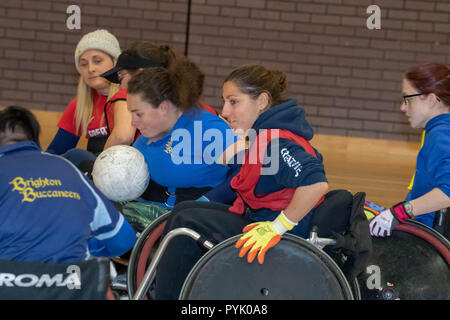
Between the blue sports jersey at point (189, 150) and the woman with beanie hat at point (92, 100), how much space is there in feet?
3.11

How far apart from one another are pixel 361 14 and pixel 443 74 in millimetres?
5431

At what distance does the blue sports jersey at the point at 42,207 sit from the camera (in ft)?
6.27

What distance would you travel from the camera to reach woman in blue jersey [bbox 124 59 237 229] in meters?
2.93

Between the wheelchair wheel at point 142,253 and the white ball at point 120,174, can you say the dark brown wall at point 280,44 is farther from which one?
the wheelchair wheel at point 142,253

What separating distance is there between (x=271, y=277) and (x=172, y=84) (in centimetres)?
127

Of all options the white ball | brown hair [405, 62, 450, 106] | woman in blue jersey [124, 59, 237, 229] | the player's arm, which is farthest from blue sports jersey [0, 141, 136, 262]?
brown hair [405, 62, 450, 106]

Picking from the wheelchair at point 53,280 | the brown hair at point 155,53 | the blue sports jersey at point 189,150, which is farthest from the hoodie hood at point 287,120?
the brown hair at point 155,53

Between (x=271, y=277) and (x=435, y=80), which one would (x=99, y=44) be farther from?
(x=271, y=277)

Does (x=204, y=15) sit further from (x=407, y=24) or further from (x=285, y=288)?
(x=285, y=288)

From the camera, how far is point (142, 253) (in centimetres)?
270

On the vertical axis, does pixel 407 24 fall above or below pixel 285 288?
above

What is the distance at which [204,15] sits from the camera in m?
8.25
